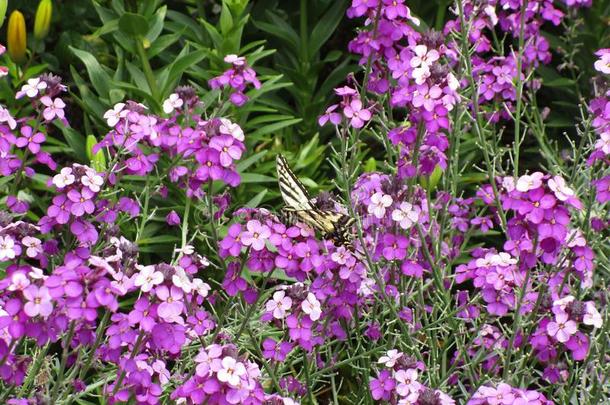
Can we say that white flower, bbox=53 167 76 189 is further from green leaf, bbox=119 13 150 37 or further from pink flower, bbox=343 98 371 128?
green leaf, bbox=119 13 150 37

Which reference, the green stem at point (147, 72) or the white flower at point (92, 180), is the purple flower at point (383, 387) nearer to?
the white flower at point (92, 180)

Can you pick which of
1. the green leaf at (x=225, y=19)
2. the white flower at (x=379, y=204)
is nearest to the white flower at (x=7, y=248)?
the white flower at (x=379, y=204)

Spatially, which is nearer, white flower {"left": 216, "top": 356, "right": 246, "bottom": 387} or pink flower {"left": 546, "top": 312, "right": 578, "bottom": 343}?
white flower {"left": 216, "top": 356, "right": 246, "bottom": 387}

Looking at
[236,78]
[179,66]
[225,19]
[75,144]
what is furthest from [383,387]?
[225,19]

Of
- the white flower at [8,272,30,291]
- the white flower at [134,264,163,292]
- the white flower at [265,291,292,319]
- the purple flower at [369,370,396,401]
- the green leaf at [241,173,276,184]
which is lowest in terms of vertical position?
the green leaf at [241,173,276,184]

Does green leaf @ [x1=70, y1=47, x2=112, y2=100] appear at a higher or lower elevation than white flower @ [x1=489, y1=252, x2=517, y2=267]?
lower

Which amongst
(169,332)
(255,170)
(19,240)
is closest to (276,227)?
(169,332)

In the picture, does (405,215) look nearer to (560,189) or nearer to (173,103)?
(560,189)

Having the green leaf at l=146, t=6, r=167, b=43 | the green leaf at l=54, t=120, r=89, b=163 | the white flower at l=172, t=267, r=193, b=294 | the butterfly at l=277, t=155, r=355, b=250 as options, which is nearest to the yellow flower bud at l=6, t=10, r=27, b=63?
the green leaf at l=54, t=120, r=89, b=163
